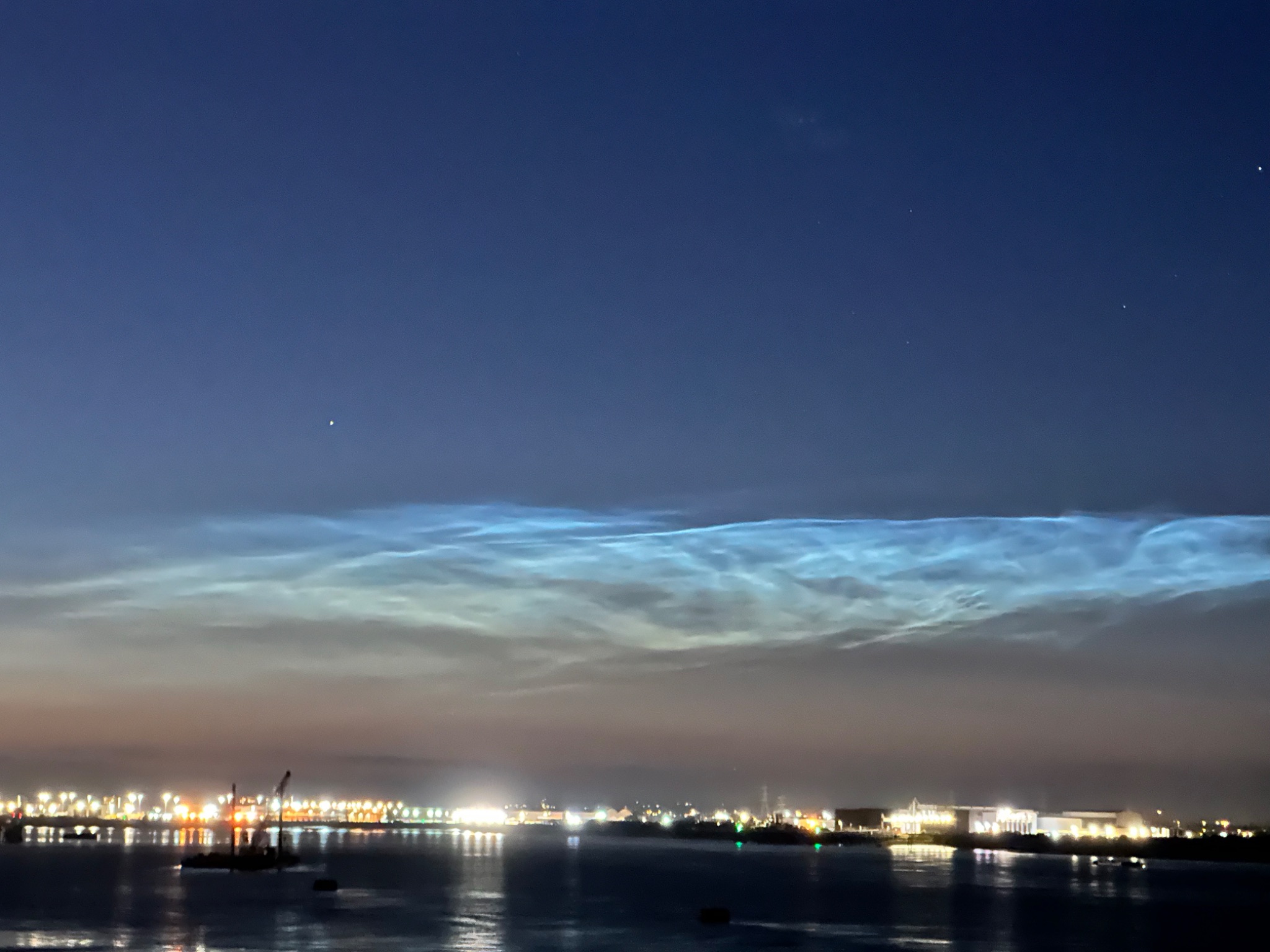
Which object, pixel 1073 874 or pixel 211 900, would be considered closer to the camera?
pixel 211 900

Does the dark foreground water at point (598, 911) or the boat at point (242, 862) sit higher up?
the dark foreground water at point (598, 911)

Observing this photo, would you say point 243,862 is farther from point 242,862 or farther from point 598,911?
point 598,911

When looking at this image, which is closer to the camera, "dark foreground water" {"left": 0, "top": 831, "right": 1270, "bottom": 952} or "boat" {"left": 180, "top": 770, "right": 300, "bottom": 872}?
"dark foreground water" {"left": 0, "top": 831, "right": 1270, "bottom": 952}

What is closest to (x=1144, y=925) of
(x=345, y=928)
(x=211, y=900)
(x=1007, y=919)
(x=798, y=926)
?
(x=1007, y=919)

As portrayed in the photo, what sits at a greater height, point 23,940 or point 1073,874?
point 23,940

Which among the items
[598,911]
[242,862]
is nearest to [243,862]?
[242,862]

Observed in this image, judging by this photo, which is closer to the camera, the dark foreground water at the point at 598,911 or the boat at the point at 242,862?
the dark foreground water at the point at 598,911

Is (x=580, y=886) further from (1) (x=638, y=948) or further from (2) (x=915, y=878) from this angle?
(1) (x=638, y=948)

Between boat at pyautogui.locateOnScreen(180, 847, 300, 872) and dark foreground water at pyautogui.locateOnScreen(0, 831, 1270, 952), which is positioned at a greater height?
dark foreground water at pyautogui.locateOnScreen(0, 831, 1270, 952)
